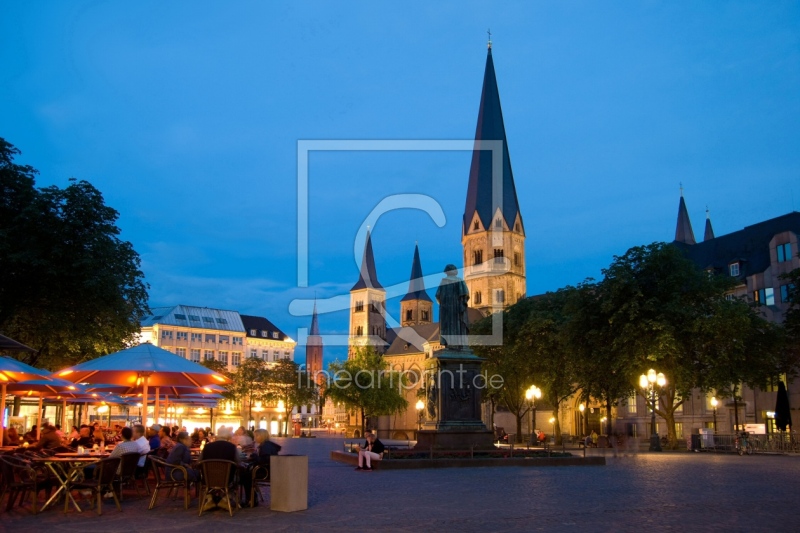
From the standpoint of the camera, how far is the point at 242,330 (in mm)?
142125

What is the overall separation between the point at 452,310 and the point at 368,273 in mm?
144174

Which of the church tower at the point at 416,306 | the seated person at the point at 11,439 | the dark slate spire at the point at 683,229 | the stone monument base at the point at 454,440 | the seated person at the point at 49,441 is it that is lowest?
the stone monument base at the point at 454,440

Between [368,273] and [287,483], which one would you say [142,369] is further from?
[368,273]

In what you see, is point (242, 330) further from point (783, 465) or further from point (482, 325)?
point (783, 465)

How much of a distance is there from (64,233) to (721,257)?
57.7 metres

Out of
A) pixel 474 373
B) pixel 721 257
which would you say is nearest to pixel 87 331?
pixel 474 373

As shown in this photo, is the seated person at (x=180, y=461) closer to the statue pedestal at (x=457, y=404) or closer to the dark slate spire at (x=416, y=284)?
the statue pedestal at (x=457, y=404)

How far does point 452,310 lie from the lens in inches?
1175

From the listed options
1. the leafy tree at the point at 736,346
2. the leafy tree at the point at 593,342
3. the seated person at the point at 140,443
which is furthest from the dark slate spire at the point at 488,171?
the seated person at the point at 140,443

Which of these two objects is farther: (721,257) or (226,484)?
(721,257)

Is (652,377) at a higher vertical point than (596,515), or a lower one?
higher

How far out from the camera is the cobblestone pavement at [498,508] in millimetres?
12461

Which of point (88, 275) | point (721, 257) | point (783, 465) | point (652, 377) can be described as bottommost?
point (783, 465)

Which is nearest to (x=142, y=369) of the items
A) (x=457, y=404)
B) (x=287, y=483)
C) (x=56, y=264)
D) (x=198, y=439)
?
(x=287, y=483)
